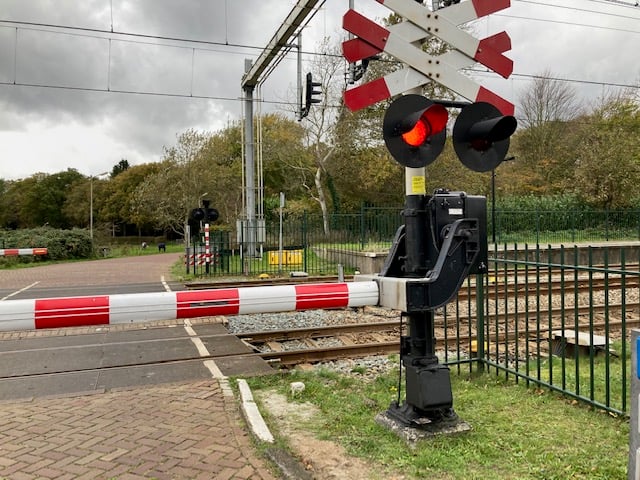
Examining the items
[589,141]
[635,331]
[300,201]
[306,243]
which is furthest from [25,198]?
[635,331]

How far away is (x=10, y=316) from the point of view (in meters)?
3.27

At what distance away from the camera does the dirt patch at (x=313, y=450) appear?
3271 millimetres

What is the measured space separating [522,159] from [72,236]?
31430 millimetres

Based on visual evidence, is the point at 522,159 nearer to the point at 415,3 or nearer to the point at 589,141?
the point at 589,141

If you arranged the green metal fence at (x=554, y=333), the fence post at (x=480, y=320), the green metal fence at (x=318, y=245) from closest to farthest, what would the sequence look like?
the green metal fence at (x=554, y=333), the fence post at (x=480, y=320), the green metal fence at (x=318, y=245)

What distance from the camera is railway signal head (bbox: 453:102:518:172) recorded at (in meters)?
3.50

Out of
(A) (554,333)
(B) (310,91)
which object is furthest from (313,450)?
(B) (310,91)

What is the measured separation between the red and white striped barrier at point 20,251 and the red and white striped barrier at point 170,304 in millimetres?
26658

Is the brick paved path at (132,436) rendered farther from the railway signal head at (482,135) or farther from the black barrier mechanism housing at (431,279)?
the railway signal head at (482,135)

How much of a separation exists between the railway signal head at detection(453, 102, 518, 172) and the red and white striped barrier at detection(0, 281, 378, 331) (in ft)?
3.94

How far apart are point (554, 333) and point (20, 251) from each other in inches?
1071

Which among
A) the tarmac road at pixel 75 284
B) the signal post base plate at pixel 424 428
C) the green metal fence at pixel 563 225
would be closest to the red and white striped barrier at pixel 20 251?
the tarmac road at pixel 75 284

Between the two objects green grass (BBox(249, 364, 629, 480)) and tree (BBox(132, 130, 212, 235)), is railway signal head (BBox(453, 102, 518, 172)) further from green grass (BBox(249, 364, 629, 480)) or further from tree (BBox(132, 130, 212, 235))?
tree (BBox(132, 130, 212, 235))

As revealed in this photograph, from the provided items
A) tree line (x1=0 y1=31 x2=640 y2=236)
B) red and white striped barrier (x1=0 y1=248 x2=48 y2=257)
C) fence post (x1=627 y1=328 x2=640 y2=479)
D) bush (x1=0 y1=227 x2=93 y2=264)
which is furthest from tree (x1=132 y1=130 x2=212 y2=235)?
fence post (x1=627 y1=328 x2=640 y2=479)
